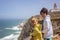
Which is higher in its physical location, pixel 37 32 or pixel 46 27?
pixel 46 27

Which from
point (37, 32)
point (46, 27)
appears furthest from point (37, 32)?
point (46, 27)

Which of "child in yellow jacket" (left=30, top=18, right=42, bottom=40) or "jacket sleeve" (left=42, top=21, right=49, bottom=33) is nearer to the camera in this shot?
"jacket sleeve" (left=42, top=21, right=49, bottom=33)

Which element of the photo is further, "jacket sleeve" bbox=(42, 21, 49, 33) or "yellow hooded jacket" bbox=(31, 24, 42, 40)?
"yellow hooded jacket" bbox=(31, 24, 42, 40)

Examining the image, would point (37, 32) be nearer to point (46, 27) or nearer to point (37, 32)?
point (37, 32)

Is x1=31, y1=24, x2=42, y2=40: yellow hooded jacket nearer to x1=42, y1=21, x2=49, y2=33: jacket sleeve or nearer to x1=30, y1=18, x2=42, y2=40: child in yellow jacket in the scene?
x1=30, y1=18, x2=42, y2=40: child in yellow jacket

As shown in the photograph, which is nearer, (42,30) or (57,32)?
(42,30)

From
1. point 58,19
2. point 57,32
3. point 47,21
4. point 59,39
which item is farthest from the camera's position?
point 58,19

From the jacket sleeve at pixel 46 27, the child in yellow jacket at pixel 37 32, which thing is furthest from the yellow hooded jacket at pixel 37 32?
the jacket sleeve at pixel 46 27

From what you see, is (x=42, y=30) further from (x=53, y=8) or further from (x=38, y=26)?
(x=53, y=8)

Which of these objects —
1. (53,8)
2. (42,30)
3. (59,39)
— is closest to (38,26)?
(42,30)

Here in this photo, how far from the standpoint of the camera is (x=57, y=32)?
52.7 ft

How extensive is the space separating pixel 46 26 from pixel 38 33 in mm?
415

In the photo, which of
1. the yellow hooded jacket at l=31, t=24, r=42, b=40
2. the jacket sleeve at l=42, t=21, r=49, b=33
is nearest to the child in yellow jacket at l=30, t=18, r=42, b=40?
the yellow hooded jacket at l=31, t=24, r=42, b=40

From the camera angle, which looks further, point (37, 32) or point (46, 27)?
point (37, 32)
